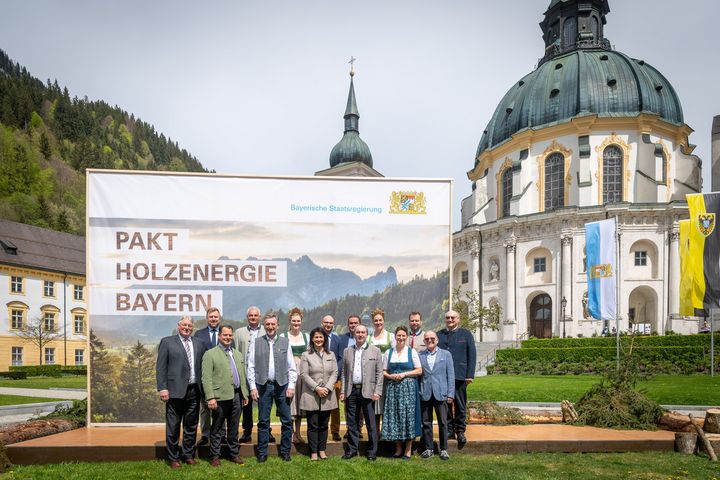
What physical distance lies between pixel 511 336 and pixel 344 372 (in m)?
35.8

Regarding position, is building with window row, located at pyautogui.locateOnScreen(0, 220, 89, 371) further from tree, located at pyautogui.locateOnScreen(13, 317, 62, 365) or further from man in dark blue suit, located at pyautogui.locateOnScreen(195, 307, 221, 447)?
man in dark blue suit, located at pyautogui.locateOnScreen(195, 307, 221, 447)

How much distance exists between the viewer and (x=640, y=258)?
129 feet

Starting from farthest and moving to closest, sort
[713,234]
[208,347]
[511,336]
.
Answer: [511,336]
[713,234]
[208,347]

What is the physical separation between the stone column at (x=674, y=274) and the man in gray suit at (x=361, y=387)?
37.3 metres

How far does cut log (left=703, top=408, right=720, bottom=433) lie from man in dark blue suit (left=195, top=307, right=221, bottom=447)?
322 inches

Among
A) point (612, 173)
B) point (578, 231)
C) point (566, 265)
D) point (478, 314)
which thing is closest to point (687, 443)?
point (478, 314)

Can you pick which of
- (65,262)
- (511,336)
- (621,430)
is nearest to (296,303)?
(621,430)

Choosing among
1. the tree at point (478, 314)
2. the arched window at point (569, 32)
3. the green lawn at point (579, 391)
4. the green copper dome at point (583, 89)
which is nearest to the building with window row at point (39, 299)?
the tree at point (478, 314)

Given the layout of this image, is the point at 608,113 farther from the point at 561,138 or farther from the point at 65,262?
the point at 65,262

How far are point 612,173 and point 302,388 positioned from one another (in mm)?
41667

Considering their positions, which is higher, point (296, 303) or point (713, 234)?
point (713, 234)

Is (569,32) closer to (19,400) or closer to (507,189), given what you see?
(507,189)

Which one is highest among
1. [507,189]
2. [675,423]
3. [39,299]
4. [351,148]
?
[351,148]

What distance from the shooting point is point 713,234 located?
2009 cm
